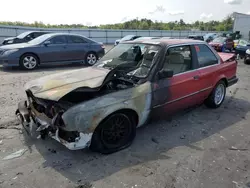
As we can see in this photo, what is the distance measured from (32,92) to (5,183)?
1.30 m

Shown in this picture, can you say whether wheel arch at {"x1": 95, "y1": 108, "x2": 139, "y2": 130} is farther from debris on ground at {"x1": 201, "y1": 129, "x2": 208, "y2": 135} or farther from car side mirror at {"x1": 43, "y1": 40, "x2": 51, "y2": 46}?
car side mirror at {"x1": 43, "y1": 40, "x2": 51, "y2": 46}

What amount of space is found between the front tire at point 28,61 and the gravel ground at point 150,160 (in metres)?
5.23

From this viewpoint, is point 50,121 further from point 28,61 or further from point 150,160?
point 28,61

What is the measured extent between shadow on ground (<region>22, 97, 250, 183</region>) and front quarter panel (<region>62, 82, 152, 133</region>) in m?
0.48

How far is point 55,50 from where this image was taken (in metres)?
10.1

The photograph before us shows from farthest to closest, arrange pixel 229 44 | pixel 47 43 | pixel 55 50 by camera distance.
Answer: pixel 229 44, pixel 55 50, pixel 47 43

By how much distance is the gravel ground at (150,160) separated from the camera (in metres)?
2.85

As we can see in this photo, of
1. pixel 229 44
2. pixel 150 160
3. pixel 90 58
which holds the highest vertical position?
pixel 229 44

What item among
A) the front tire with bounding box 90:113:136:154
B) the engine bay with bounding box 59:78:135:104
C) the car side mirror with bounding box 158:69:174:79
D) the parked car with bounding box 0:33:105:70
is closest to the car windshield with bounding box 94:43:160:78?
the car side mirror with bounding box 158:69:174:79

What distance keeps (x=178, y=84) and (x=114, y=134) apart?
1510 mm

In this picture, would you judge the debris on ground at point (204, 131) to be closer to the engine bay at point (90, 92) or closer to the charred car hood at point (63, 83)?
the engine bay at point (90, 92)

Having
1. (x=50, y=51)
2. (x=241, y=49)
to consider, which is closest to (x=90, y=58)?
(x=50, y=51)

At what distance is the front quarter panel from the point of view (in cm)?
297

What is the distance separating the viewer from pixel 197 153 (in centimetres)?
351
